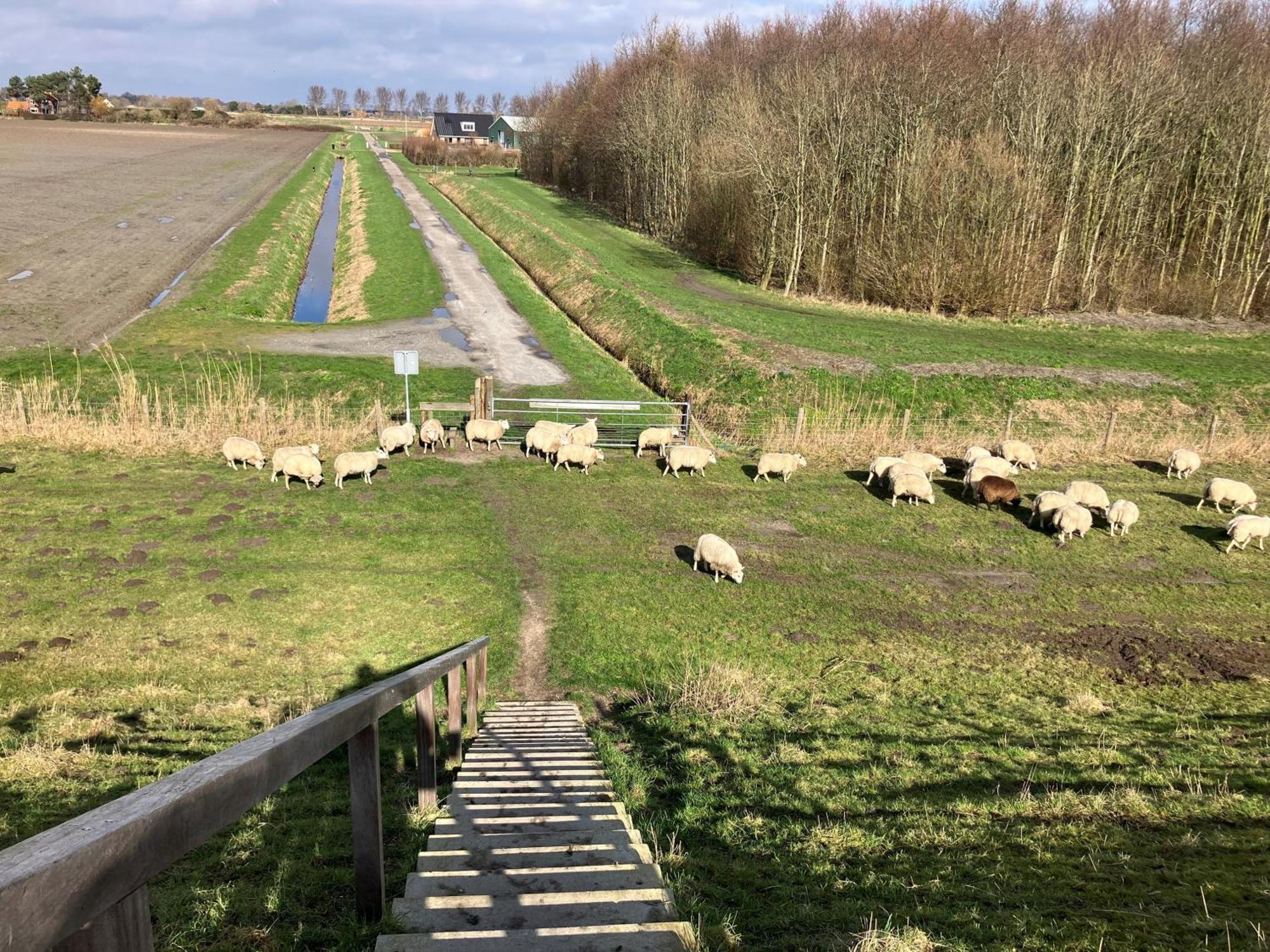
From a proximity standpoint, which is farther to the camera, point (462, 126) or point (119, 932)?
point (462, 126)

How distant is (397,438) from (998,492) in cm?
1676

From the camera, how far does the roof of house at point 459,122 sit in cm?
16825

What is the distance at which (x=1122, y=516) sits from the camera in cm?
1928

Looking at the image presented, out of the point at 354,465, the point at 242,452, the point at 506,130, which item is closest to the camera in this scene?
the point at 354,465

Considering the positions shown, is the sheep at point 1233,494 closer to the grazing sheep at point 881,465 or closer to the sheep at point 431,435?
the grazing sheep at point 881,465

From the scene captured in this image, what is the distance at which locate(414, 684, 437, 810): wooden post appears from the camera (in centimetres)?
618

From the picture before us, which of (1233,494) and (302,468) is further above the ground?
(1233,494)

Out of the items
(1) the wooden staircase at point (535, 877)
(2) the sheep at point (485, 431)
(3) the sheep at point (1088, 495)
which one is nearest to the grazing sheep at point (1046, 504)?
(3) the sheep at point (1088, 495)

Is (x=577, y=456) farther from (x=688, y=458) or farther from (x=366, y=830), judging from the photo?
(x=366, y=830)

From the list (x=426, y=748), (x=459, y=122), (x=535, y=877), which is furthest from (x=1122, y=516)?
(x=459, y=122)

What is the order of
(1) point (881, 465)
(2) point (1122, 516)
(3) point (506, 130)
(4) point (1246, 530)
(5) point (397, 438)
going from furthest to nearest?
1. (3) point (506, 130)
2. (5) point (397, 438)
3. (1) point (881, 465)
4. (2) point (1122, 516)
5. (4) point (1246, 530)

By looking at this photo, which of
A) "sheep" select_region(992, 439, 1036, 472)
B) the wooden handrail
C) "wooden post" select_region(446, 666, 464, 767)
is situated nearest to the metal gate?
"sheep" select_region(992, 439, 1036, 472)

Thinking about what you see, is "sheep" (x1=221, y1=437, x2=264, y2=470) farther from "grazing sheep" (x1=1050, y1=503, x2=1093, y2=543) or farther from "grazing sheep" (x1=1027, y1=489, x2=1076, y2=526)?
"grazing sheep" (x1=1050, y1=503, x2=1093, y2=543)

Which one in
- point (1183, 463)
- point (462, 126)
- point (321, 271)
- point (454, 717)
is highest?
point (462, 126)
